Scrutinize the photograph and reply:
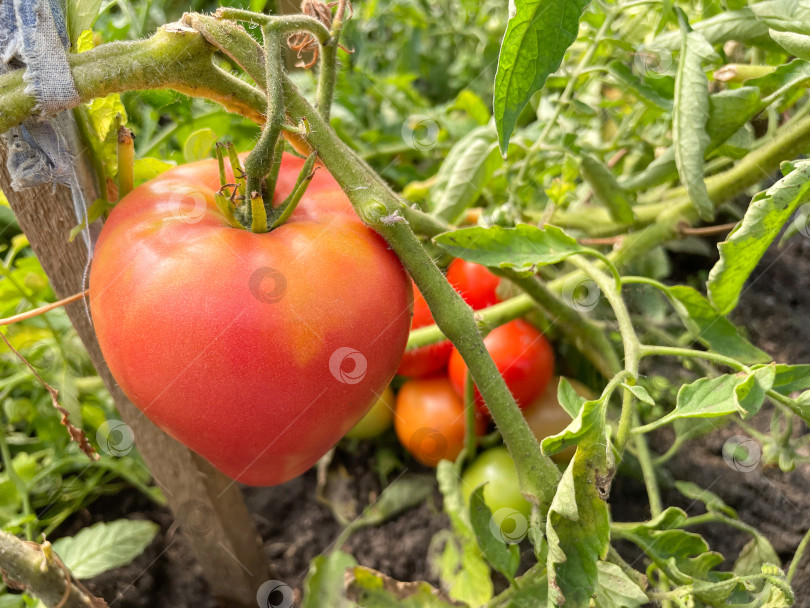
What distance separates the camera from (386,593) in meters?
0.56

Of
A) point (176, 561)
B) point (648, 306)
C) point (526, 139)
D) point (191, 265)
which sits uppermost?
point (191, 265)

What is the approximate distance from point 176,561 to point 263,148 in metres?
0.56

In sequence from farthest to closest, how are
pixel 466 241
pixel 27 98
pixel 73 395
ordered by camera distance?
pixel 73 395
pixel 466 241
pixel 27 98

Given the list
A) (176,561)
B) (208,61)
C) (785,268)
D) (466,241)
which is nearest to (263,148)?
(208,61)

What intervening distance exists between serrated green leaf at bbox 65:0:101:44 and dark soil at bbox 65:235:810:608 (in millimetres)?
568

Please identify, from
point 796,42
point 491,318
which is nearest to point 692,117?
point 796,42

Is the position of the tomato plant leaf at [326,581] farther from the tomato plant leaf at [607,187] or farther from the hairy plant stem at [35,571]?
the tomato plant leaf at [607,187]

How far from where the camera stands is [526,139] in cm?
83

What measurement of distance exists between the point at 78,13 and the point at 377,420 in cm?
58

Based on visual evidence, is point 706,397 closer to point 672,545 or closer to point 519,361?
point 672,545

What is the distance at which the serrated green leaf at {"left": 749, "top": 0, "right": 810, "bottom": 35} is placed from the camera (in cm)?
58

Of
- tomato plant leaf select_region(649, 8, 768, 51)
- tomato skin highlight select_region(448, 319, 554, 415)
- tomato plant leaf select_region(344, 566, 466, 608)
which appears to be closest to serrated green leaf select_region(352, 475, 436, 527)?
tomato skin highlight select_region(448, 319, 554, 415)

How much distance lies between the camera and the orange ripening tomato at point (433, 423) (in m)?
0.83

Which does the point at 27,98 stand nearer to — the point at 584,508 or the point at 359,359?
the point at 359,359
